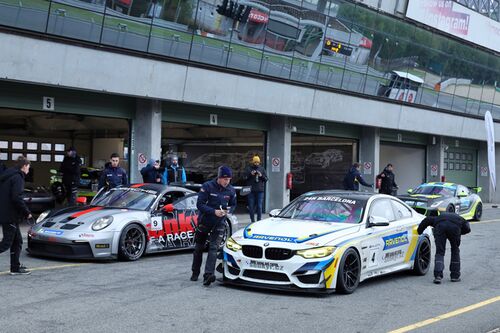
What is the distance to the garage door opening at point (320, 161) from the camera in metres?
31.4

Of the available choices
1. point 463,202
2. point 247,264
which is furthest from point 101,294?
point 463,202

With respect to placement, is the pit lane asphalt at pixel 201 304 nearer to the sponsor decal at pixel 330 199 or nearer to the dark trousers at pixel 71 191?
the sponsor decal at pixel 330 199

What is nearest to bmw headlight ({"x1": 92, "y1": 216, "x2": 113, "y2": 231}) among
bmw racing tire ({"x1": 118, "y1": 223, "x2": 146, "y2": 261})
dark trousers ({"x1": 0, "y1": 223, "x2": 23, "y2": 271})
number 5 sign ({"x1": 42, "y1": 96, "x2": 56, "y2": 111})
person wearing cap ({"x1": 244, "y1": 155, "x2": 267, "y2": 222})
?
bmw racing tire ({"x1": 118, "y1": 223, "x2": 146, "y2": 261})

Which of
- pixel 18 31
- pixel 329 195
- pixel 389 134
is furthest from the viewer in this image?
pixel 389 134

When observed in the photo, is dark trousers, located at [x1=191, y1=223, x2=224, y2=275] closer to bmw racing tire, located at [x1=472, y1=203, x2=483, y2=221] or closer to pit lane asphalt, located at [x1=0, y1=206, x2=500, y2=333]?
pit lane asphalt, located at [x1=0, y1=206, x2=500, y2=333]

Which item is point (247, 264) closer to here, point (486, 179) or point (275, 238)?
point (275, 238)

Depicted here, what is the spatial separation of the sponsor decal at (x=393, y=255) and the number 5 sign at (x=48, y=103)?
1128 cm

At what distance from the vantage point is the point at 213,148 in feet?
98.1

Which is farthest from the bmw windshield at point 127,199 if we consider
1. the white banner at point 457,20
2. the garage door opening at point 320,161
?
the white banner at point 457,20

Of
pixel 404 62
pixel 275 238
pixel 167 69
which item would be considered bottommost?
pixel 275 238

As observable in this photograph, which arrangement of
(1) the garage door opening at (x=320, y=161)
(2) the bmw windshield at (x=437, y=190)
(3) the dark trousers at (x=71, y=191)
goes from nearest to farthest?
(3) the dark trousers at (x=71, y=191) → (2) the bmw windshield at (x=437, y=190) → (1) the garage door opening at (x=320, y=161)

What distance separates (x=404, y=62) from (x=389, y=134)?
3.61 metres

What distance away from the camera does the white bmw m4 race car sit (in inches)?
333

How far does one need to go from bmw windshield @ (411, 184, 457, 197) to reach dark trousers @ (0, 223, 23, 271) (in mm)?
15598
